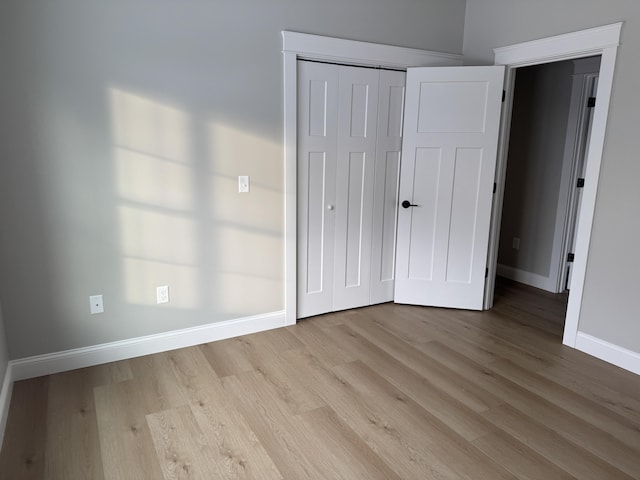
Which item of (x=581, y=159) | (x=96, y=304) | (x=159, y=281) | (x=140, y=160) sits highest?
(x=581, y=159)

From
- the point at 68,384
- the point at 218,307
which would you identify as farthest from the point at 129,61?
the point at 68,384

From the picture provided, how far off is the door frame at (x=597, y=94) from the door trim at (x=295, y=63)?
75cm

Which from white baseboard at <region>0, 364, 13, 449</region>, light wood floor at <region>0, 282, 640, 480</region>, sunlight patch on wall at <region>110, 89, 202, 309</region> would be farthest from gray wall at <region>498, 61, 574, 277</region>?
white baseboard at <region>0, 364, 13, 449</region>

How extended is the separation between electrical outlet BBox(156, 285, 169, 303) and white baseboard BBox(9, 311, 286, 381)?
24 centimetres

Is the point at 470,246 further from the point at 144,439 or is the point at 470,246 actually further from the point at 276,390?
the point at 144,439

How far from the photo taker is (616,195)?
2.91 m

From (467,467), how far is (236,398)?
1.27 metres

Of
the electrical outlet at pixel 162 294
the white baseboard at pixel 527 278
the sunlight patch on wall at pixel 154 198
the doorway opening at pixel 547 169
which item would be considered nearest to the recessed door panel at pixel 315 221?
the sunlight patch on wall at pixel 154 198

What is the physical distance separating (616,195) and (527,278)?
194 centimetres

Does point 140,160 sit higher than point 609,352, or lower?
higher

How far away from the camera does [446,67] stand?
11.7ft

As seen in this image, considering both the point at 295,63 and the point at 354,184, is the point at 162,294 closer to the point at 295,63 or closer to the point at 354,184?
the point at 354,184

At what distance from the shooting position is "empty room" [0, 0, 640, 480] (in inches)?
86.7

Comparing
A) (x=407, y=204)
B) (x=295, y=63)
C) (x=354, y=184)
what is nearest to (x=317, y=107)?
(x=295, y=63)
